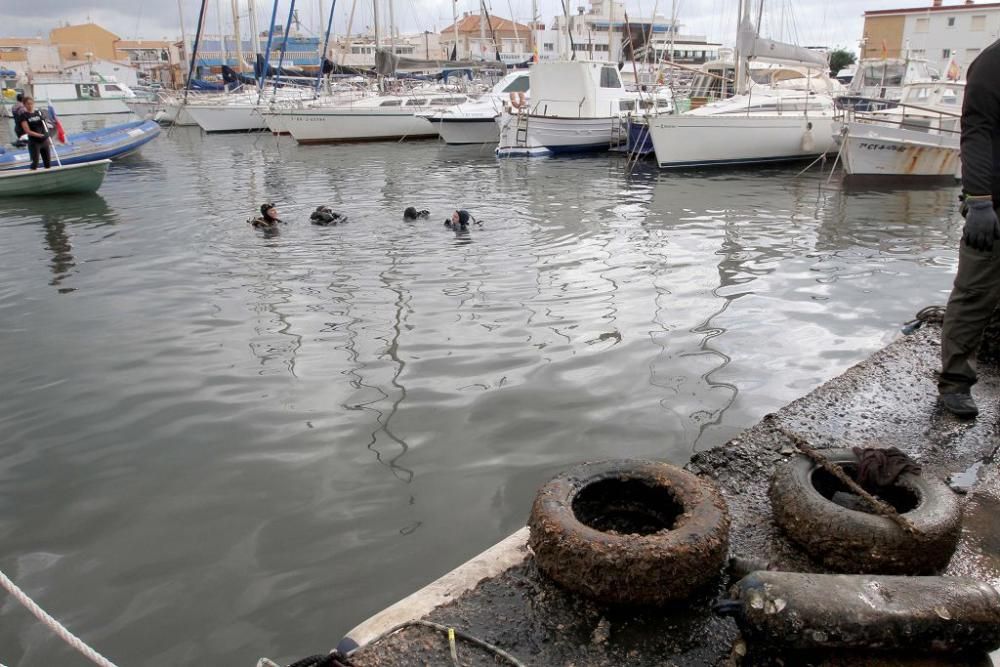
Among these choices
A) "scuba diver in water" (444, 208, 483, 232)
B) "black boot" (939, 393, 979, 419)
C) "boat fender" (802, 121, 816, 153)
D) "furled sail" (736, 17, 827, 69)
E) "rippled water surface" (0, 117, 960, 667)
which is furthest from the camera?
"furled sail" (736, 17, 827, 69)

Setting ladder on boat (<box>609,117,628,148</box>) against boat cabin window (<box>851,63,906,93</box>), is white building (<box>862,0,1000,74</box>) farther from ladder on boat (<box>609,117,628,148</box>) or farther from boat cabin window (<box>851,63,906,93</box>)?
ladder on boat (<box>609,117,628,148</box>)

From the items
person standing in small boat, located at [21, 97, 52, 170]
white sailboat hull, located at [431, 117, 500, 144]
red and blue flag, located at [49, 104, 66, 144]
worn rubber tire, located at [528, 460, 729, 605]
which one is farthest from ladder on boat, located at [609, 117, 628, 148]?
worn rubber tire, located at [528, 460, 729, 605]

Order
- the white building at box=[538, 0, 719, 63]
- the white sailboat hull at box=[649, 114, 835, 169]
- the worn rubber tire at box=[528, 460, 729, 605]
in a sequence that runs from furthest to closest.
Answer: the white building at box=[538, 0, 719, 63], the white sailboat hull at box=[649, 114, 835, 169], the worn rubber tire at box=[528, 460, 729, 605]

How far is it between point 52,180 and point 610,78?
1820 cm

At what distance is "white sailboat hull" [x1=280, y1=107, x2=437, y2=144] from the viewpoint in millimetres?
30500

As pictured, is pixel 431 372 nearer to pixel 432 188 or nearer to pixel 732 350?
pixel 732 350

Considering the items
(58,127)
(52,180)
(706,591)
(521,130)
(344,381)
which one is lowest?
(344,381)

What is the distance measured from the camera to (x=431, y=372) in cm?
603

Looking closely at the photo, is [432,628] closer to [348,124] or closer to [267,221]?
[267,221]

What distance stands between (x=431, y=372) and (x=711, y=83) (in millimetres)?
23940

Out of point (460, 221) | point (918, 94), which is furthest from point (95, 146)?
point (918, 94)

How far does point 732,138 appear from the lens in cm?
2005

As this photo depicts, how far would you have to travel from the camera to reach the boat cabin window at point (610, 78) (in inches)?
986

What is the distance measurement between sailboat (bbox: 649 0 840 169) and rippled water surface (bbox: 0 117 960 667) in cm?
741
